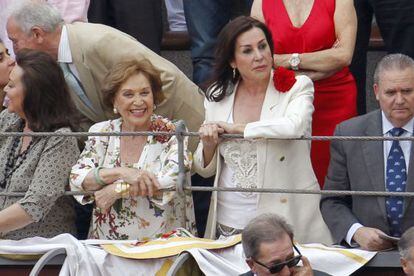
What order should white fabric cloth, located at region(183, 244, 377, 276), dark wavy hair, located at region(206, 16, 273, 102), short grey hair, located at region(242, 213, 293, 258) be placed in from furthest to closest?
1. dark wavy hair, located at region(206, 16, 273, 102)
2. white fabric cloth, located at region(183, 244, 377, 276)
3. short grey hair, located at region(242, 213, 293, 258)

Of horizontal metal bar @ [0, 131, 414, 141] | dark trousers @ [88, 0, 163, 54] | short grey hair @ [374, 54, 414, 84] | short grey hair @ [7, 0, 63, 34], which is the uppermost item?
dark trousers @ [88, 0, 163, 54]

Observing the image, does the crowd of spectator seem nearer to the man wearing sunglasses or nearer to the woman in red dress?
the woman in red dress

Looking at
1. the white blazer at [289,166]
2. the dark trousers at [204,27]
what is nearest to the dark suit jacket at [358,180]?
the white blazer at [289,166]

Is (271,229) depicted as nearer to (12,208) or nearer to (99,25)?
(12,208)

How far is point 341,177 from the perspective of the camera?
8.62m

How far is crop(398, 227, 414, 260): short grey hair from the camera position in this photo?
7730 mm

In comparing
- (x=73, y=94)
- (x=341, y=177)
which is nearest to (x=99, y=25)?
(x=73, y=94)

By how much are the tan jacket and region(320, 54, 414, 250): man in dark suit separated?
1114mm

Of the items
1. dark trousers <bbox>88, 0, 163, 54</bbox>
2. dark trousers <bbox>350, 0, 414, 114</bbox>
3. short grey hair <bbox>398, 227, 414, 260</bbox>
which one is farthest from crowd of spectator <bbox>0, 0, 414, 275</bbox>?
dark trousers <bbox>88, 0, 163, 54</bbox>

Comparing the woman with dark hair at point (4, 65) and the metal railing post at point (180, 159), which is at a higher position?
the woman with dark hair at point (4, 65)

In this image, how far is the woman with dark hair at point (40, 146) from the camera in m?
8.73

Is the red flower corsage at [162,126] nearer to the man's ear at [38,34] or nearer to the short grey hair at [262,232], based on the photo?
the man's ear at [38,34]

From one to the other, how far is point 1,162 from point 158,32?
181 cm

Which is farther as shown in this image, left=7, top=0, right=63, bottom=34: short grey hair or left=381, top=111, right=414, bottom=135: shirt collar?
left=7, top=0, right=63, bottom=34: short grey hair
